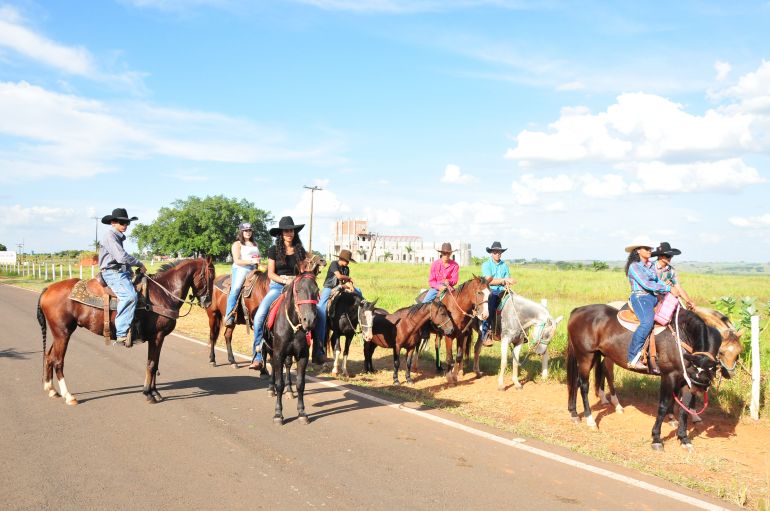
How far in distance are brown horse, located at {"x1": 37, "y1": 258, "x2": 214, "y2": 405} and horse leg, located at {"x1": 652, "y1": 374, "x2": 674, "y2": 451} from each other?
283 inches

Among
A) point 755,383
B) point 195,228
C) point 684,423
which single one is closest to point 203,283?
point 684,423

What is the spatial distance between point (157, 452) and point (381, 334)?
5.43m

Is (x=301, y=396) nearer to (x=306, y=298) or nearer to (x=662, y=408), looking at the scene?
(x=306, y=298)

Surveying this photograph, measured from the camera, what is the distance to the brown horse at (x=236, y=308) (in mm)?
10359

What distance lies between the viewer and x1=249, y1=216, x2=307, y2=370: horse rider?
340 inches

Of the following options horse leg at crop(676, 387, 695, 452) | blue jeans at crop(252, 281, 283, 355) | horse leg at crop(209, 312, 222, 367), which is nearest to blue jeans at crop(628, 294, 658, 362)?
horse leg at crop(676, 387, 695, 452)

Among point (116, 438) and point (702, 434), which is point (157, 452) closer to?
point (116, 438)

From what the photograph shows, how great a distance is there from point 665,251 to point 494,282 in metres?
3.28

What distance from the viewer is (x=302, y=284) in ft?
25.2

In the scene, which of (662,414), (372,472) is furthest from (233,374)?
(662,414)

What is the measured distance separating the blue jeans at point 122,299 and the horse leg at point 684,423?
320 inches

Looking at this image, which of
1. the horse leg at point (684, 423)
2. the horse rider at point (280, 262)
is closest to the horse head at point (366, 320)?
A: the horse rider at point (280, 262)

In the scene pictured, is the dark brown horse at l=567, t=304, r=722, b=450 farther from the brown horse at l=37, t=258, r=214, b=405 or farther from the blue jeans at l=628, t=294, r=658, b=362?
the brown horse at l=37, t=258, r=214, b=405

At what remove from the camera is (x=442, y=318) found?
33.6ft
